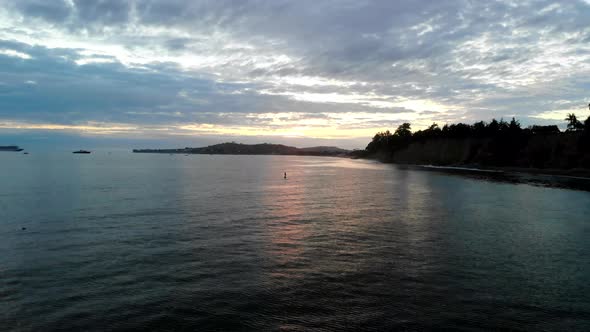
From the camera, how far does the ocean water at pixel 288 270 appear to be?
14625mm

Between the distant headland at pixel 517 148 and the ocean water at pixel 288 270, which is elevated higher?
the distant headland at pixel 517 148

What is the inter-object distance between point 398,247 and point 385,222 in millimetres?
9373

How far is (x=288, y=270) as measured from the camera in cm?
2034

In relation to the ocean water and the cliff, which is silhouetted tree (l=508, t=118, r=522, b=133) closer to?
the cliff

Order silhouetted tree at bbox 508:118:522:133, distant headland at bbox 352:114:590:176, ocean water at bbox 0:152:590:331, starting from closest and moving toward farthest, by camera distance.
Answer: ocean water at bbox 0:152:590:331
distant headland at bbox 352:114:590:176
silhouetted tree at bbox 508:118:522:133

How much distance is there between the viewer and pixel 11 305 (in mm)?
15375

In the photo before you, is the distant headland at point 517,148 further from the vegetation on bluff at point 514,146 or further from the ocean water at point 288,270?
the ocean water at point 288,270

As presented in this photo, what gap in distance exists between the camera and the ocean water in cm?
1462

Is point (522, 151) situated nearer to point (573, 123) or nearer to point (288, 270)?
point (573, 123)

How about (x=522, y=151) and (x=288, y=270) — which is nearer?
(x=288, y=270)

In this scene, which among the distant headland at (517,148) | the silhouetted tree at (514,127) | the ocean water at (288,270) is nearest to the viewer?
the ocean water at (288,270)

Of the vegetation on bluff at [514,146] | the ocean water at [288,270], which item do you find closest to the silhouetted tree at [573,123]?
the vegetation on bluff at [514,146]

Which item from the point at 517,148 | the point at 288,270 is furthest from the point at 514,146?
the point at 288,270

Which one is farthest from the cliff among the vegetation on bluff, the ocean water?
the ocean water
